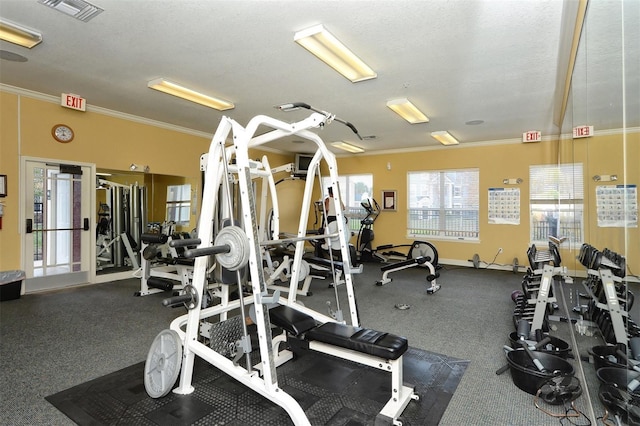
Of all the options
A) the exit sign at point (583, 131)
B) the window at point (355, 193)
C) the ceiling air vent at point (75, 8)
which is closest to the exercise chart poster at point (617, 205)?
the exit sign at point (583, 131)

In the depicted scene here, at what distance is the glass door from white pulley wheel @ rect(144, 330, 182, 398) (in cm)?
355

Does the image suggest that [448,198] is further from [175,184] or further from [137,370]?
[137,370]

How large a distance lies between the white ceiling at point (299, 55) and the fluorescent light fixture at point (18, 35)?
82 millimetres

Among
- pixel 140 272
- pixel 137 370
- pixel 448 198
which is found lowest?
pixel 137 370

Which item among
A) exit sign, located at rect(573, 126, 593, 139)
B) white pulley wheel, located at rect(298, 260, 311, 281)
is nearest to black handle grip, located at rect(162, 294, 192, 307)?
white pulley wheel, located at rect(298, 260, 311, 281)

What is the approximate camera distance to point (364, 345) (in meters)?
2.00

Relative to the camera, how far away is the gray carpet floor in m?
2.06

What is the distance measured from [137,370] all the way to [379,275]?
4.23 m

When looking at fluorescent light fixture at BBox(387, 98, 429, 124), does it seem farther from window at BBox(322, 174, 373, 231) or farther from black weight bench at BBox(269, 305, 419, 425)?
black weight bench at BBox(269, 305, 419, 425)

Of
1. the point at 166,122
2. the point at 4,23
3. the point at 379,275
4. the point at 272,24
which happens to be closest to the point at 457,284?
the point at 379,275

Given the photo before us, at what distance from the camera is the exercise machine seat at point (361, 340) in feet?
6.33

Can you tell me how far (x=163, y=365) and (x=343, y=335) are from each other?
1131 millimetres

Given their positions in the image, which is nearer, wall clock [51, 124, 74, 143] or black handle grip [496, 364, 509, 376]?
black handle grip [496, 364, 509, 376]

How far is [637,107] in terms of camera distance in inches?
48.6
